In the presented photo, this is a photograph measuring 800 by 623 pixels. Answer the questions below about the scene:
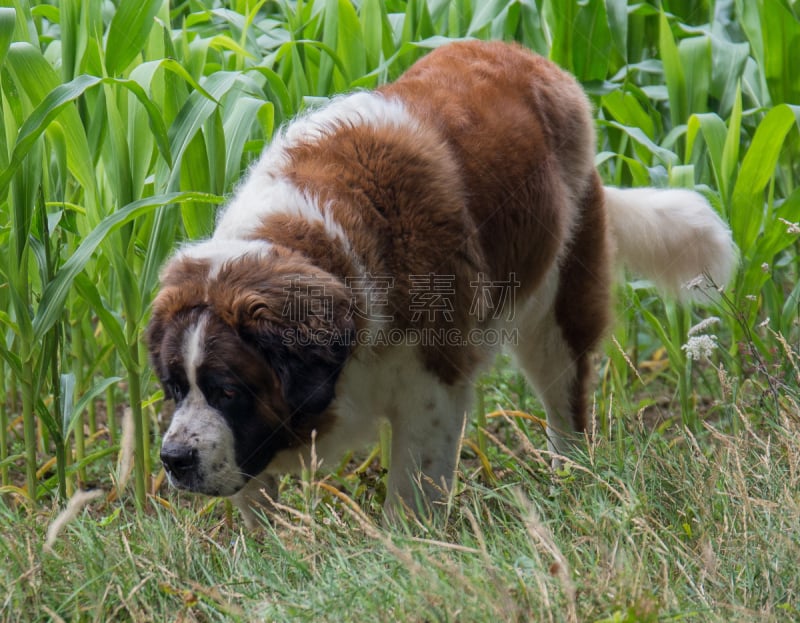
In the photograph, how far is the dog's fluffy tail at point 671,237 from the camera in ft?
12.2

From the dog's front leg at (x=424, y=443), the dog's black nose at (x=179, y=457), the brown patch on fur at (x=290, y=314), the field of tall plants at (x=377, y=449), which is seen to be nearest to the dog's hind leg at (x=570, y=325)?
the field of tall plants at (x=377, y=449)

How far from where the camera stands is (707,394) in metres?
5.11

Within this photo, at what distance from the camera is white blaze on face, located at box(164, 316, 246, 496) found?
8.81 feet

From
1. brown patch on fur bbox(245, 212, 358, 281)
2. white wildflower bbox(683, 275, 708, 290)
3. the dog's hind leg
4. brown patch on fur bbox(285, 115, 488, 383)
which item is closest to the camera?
brown patch on fur bbox(245, 212, 358, 281)

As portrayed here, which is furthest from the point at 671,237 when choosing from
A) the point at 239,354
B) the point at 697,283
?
the point at 239,354

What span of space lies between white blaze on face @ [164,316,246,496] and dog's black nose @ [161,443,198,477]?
0.01m

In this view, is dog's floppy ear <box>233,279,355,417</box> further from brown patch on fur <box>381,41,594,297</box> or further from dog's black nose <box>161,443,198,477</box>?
brown patch on fur <box>381,41,594,297</box>

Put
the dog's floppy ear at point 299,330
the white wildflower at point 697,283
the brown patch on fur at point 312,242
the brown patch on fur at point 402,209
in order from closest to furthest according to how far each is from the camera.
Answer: the dog's floppy ear at point 299,330 < the brown patch on fur at point 312,242 < the brown patch on fur at point 402,209 < the white wildflower at point 697,283

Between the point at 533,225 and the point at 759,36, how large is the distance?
1.52 m

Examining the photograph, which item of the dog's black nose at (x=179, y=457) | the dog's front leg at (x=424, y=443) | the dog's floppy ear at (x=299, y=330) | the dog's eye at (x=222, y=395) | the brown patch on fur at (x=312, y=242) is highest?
the brown patch on fur at (x=312, y=242)

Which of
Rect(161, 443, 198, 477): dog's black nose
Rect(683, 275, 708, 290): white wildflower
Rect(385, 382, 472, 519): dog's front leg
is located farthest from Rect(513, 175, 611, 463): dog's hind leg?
Rect(161, 443, 198, 477): dog's black nose

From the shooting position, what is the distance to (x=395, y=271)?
9.62ft

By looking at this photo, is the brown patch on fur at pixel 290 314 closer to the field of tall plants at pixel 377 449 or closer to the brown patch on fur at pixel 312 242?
the brown patch on fur at pixel 312 242

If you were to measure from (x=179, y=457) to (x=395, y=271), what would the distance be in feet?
2.68
